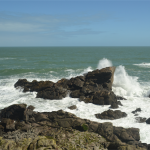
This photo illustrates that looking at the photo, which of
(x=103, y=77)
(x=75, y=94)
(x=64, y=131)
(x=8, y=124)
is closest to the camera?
(x=64, y=131)

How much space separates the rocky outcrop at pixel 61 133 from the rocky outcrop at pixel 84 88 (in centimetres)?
660

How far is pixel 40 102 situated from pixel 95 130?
34.8 ft

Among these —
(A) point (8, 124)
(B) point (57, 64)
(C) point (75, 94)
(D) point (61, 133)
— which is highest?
(B) point (57, 64)

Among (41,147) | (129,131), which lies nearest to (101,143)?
(129,131)

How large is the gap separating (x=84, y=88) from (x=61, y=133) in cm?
1158

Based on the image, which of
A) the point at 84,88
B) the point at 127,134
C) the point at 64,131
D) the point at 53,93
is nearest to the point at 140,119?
the point at 127,134

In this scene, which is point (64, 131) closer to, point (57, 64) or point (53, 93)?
point (53, 93)

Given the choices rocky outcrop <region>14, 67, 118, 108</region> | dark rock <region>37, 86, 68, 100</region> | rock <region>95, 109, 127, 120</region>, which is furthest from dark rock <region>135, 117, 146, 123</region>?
dark rock <region>37, 86, 68, 100</region>

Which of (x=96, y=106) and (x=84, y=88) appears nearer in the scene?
(x=96, y=106)

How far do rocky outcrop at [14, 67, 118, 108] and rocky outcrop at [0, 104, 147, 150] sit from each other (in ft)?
21.6

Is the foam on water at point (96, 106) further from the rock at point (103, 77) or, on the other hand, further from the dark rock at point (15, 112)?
the rock at point (103, 77)

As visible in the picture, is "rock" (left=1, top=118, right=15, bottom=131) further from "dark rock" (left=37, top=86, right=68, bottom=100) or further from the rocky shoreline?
"dark rock" (left=37, top=86, right=68, bottom=100)

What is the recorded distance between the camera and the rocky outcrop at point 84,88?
2353 cm

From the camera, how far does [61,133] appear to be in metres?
15.5
